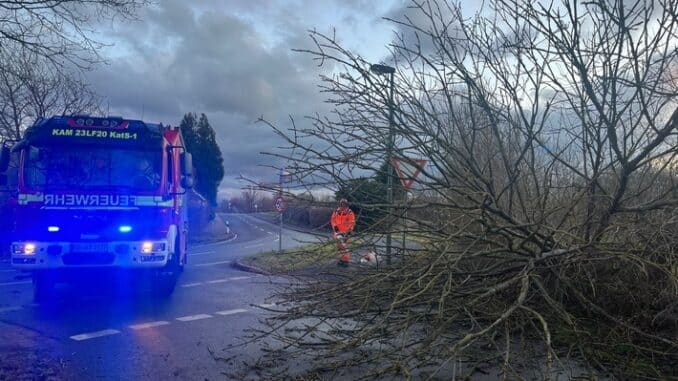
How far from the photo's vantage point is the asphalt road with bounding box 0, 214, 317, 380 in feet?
17.5

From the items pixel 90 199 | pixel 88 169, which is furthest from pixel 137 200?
pixel 88 169

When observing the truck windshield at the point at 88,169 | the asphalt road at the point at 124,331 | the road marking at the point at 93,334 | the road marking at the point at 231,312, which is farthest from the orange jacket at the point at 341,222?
the truck windshield at the point at 88,169

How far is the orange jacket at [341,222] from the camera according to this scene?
187 inches

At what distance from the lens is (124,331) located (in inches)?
274

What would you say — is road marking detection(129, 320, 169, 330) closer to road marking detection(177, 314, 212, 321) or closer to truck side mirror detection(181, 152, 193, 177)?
road marking detection(177, 314, 212, 321)

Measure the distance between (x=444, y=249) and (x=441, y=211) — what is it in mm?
779

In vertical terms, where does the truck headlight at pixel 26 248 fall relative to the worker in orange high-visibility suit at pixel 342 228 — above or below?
below

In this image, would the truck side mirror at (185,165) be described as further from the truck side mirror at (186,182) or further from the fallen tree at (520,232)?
the fallen tree at (520,232)

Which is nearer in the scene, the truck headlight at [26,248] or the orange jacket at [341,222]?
the orange jacket at [341,222]

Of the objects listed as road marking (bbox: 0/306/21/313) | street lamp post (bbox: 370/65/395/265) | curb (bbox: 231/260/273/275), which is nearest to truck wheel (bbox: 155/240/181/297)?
road marking (bbox: 0/306/21/313)

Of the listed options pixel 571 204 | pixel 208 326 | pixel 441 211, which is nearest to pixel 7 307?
pixel 208 326

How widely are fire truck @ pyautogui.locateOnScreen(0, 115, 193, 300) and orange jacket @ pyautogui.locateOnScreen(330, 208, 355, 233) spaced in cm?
490

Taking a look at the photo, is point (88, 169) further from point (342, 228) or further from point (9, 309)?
point (342, 228)

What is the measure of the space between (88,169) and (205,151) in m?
43.5
